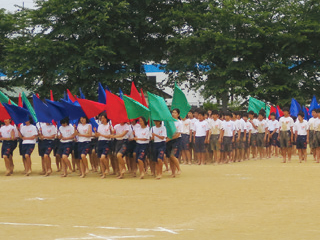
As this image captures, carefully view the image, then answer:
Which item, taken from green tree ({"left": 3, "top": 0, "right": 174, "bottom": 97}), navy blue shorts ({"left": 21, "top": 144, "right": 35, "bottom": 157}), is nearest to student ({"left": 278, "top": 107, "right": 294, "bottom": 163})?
navy blue shorts ({"left": 21, "top": 144, "right": 35, "bottom": 157})

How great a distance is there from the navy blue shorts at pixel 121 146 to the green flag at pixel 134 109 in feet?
2.21

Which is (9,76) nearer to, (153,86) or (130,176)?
(153,86)

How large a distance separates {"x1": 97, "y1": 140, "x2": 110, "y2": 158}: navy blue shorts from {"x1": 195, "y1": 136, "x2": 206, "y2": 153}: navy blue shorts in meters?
5.25

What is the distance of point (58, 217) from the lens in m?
10.2

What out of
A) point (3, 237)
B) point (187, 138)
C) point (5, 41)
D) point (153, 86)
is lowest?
point (3, 237)

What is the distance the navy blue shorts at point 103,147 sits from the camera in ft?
57.3

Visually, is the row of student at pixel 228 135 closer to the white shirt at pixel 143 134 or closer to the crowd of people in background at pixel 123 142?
the crowd of people in background at pixel 123 142

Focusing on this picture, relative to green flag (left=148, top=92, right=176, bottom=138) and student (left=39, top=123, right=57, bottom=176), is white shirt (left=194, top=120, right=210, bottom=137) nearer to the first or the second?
green flag (left=148, top=92, right=176, bottom=138)

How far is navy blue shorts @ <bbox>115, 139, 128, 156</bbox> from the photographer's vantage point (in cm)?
1719

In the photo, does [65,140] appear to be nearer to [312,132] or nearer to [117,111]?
[117,111]

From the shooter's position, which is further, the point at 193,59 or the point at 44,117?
the point at 193,59

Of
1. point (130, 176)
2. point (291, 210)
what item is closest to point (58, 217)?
point (291, 210)

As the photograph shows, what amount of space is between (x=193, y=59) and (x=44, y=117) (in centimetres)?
2801

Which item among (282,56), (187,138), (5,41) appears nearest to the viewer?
(187,138)
